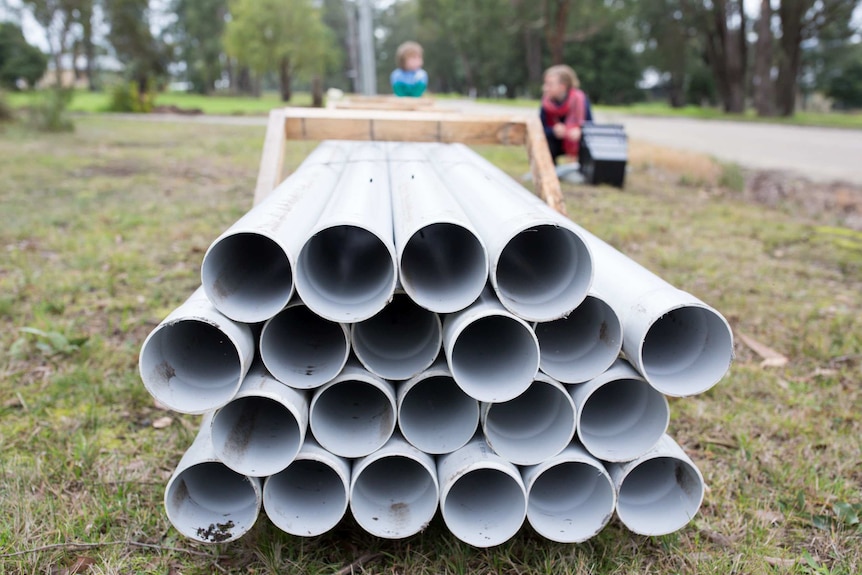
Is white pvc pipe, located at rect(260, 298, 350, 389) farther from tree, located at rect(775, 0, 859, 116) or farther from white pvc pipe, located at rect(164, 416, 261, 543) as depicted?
tree, located at rect(775, 0, 859, 116)

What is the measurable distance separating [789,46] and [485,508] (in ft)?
100

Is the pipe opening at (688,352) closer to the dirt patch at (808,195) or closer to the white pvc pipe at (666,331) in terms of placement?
the white pvc pipe at (666,331)

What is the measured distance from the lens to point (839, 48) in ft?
174

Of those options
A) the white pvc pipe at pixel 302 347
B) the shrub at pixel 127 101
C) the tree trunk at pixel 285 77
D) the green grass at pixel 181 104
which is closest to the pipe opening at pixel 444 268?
the white pvc pipe at pixel 302 347

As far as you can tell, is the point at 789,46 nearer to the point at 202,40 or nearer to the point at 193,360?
the point at 193,360

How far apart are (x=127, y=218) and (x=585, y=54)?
54.5 m

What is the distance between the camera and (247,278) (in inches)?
77.3

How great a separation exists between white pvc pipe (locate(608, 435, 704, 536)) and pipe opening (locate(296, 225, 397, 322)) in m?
0.92

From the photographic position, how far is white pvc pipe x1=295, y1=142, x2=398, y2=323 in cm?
172

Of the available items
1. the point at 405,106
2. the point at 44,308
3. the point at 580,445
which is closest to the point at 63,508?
the point at 580,445

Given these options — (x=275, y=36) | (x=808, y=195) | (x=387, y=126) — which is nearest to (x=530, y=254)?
(x=387, y=126)

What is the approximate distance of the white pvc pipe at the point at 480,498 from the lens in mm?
1835

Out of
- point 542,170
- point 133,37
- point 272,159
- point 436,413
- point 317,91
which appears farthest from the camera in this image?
point 133,37

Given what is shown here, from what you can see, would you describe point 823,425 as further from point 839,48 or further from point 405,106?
point 839,48
